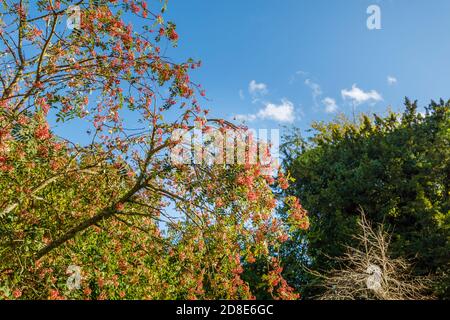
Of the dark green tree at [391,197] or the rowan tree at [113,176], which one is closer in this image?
the rowan tree at [113,176]

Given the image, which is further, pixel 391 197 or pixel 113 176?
pixel 391 197

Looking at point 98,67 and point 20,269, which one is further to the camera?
point 98,67

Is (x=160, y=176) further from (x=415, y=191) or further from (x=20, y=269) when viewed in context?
(x=415, y=191)

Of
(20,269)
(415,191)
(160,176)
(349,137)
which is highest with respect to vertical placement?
(349,137)

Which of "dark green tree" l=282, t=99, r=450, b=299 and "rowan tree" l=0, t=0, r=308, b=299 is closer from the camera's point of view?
"rowan tree" l=0, t=0, r=308, b=299

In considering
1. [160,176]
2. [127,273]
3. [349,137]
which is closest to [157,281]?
[127,273]

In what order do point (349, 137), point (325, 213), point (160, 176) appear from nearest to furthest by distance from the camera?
point (160, 176), point (325, 213), point (349, 137)

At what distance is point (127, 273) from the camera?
912 centimetres

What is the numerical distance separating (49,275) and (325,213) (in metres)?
14.3
